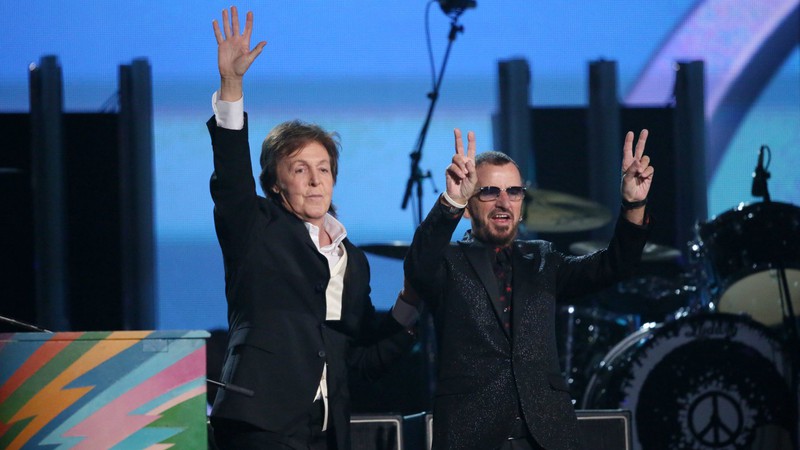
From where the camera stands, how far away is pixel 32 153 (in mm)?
6348

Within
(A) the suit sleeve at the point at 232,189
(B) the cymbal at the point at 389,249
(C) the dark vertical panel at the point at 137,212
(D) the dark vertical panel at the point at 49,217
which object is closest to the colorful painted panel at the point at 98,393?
(A) the suit sleeve at the point at 232,189

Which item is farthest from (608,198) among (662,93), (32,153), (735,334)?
(32,153)

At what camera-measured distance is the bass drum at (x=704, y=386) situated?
4824mm

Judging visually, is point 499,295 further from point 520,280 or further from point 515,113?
point 515,113

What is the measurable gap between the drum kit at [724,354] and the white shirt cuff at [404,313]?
1.99m

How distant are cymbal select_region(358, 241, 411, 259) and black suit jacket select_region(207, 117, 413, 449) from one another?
253cm

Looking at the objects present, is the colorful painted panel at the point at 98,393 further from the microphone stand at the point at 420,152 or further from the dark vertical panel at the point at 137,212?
the dark vertical panel at the point at 137,212

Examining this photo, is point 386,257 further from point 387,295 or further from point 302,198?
point 302,198

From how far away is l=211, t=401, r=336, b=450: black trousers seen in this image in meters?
2.66

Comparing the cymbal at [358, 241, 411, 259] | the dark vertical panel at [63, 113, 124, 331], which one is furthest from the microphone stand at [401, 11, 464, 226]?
the dark vertical panel at [63, 113, 124, 331]

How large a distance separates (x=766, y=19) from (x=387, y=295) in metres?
2.84

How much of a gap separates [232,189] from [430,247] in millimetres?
578

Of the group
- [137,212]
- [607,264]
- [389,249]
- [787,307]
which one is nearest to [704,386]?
[787,307]

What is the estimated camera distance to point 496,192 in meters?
3.18
